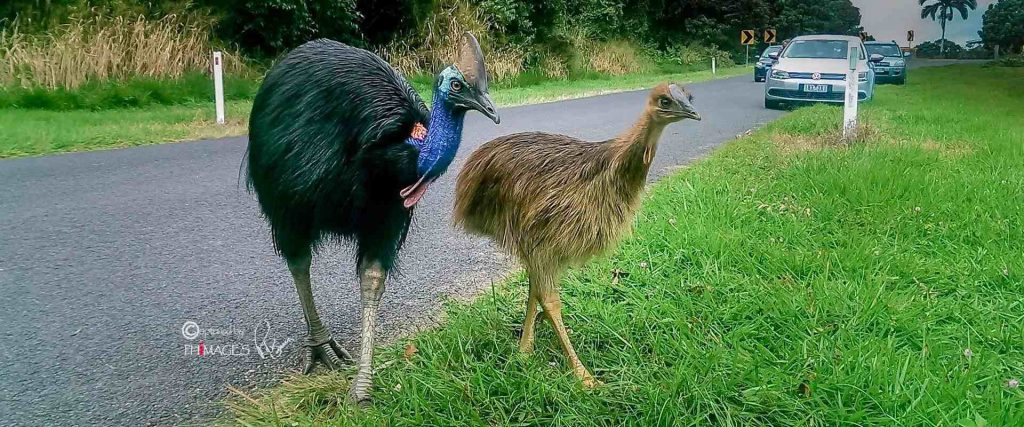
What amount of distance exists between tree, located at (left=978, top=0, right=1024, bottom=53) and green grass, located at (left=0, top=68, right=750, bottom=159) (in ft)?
101

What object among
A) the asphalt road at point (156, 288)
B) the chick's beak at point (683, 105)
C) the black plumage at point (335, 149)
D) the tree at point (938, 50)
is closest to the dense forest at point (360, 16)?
the asphalt road at point (156, 288)

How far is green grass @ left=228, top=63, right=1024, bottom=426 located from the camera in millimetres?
2465

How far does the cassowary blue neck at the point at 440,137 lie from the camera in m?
2.30

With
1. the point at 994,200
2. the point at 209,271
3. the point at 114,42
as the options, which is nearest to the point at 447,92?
the point at 209,271

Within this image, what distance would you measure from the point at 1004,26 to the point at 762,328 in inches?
1614

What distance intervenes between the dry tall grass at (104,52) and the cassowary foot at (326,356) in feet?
33.5

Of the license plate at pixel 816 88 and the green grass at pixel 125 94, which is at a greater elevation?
the green grass at pixel 125 94

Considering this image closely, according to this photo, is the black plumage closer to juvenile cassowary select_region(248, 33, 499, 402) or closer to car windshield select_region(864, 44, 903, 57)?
juvenile cassowary select_region(248, 33, 499, 402)

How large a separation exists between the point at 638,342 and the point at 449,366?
2.42 feet

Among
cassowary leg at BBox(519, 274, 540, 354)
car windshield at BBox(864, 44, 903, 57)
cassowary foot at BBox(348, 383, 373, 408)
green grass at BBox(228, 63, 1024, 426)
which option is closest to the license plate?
green grass at BBox(228, 63, 1024, 426)

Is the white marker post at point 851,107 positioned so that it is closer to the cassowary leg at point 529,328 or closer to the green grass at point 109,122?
the cassowary leg at point 529,328

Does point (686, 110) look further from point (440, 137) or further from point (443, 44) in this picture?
point (443, 44)

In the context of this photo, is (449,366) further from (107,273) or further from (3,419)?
(107,273)

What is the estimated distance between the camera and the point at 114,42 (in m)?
12.3
